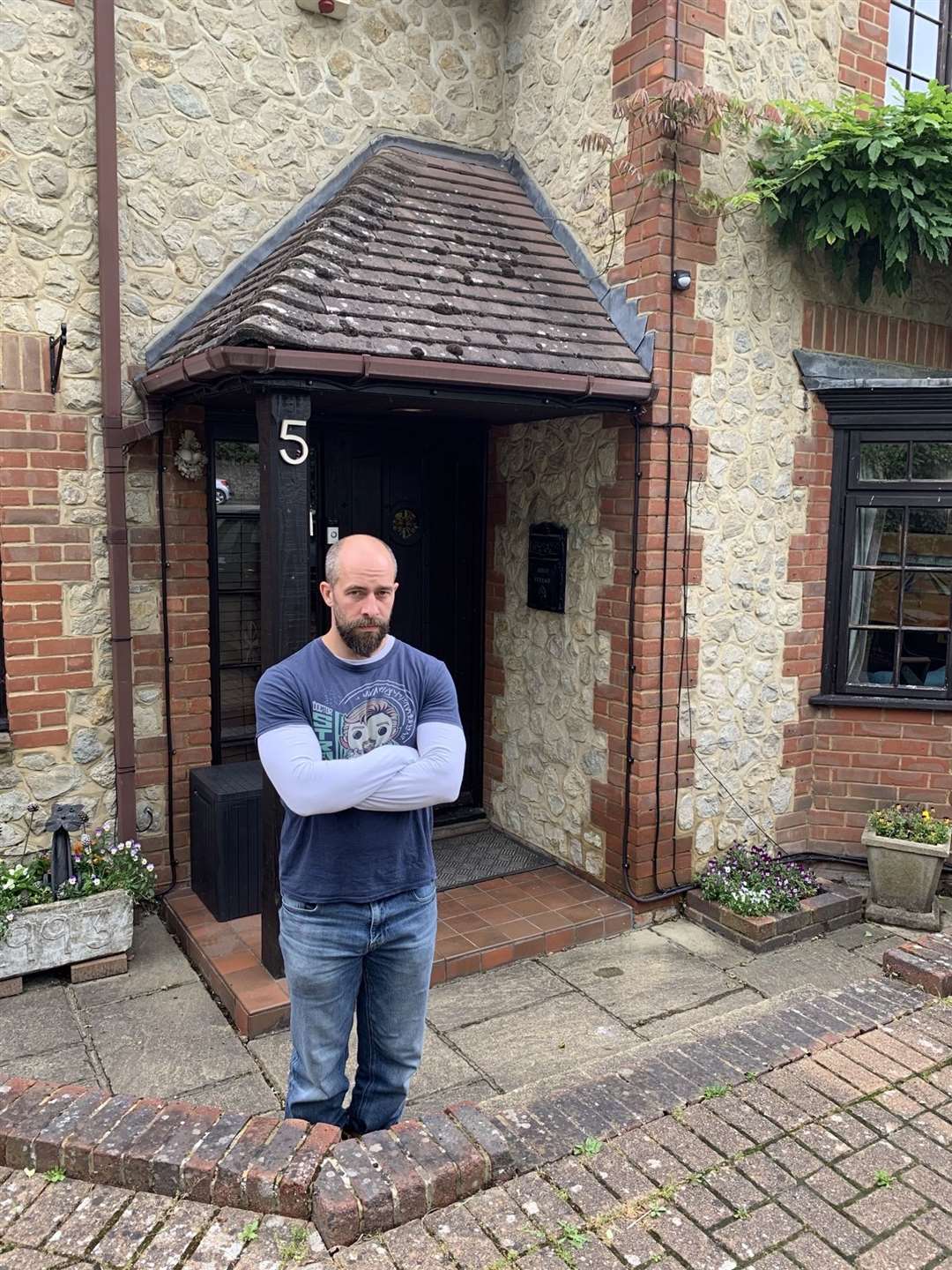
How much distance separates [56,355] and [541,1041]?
12.6 ft

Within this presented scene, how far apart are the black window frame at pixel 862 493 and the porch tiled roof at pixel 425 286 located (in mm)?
1513

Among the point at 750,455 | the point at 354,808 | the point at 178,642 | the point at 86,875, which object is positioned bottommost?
the point at 86,875

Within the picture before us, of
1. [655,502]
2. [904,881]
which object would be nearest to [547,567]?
[655,502]

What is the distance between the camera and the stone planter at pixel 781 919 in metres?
4.80

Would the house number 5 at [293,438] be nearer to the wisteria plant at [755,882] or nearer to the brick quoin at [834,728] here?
the brick quoin at [834,728]

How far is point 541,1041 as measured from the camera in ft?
13.0

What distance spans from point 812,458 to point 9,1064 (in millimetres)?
4977

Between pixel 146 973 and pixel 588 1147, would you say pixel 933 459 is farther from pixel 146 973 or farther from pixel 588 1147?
pixel 146 973

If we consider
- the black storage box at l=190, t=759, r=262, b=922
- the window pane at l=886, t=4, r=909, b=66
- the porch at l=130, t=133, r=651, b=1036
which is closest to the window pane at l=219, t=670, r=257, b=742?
the porch at l=130, t=133, r=651, b=1036

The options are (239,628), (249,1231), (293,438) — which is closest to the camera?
(249,1231)

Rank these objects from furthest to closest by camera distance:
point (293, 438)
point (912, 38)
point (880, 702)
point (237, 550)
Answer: point (912, 38) → point (880, 702) → point (237, 550) → point (293, 438)

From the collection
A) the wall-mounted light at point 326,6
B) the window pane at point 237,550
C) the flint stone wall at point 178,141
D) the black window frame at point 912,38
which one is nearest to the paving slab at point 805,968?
the flint stone wall at point 178,141

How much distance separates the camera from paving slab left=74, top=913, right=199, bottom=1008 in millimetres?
4234

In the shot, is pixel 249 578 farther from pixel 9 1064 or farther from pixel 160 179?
pixel 9 1064
